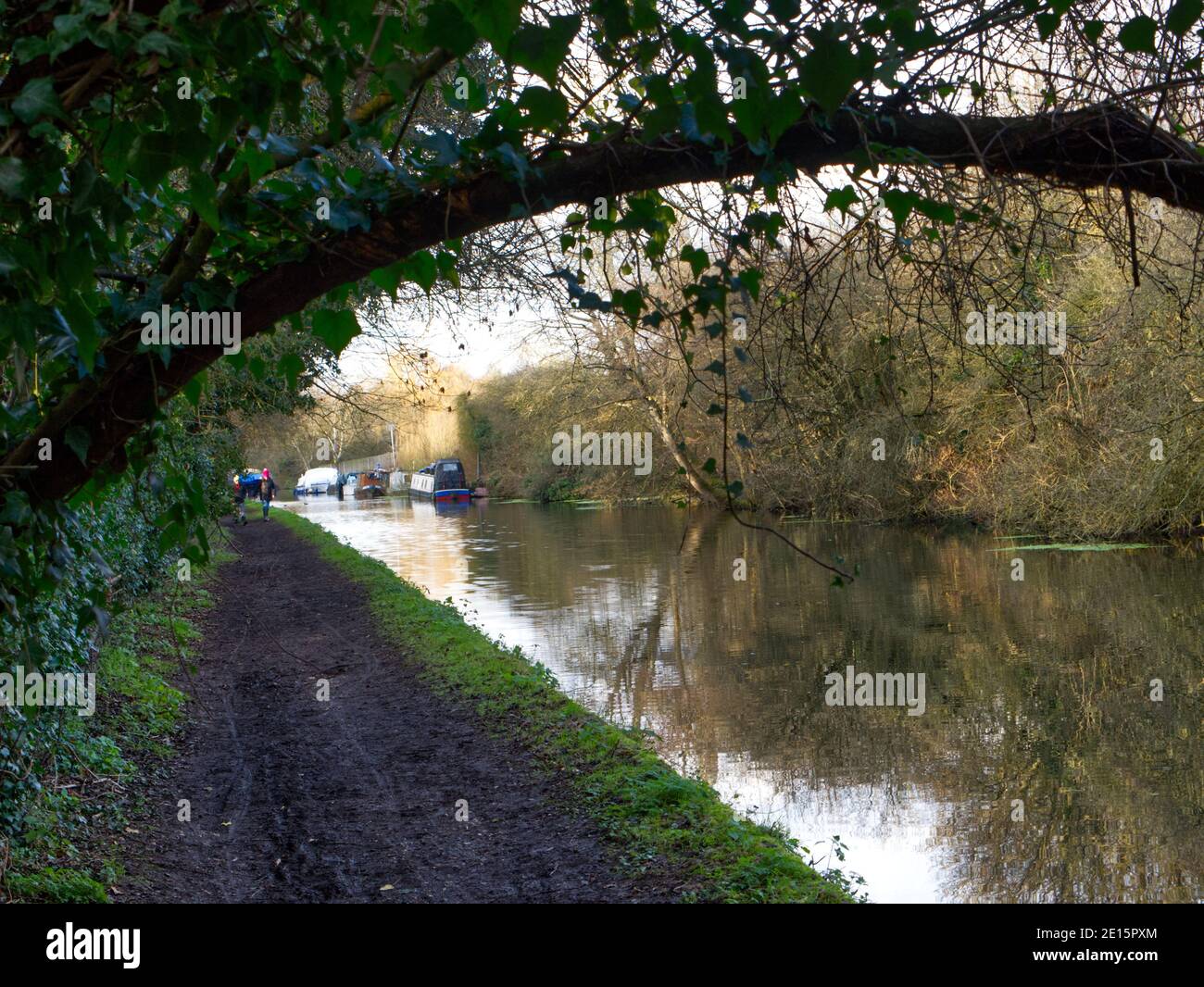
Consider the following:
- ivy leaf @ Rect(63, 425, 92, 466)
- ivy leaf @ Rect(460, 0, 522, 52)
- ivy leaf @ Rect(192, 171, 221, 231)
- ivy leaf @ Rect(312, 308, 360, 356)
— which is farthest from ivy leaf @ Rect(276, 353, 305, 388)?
ivy leaf @ Rect(460, 0, 522, 52)

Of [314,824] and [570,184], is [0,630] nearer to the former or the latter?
[570,184]

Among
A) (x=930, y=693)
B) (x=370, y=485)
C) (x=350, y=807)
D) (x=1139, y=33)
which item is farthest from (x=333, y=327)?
(x=370, y=485)

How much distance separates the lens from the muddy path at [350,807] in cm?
570

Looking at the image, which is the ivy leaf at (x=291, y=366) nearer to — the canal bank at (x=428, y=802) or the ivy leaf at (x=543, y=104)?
the ivy leaf at (x=543, y=104)

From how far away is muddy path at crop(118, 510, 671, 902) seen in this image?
5.70m

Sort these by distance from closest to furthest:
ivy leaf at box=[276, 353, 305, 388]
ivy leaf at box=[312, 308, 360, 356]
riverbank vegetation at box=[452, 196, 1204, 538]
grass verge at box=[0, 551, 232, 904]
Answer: ivy leaf at box=[312, 308, 360, 356], ivy leaf at box=[276, 353, 305, 388], grass verge at box=[0, 551, 232, 904], riverbank vegetation at box=[452, 196, 1204, 538]

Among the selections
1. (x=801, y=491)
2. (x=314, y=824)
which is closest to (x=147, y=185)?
(x=314, y=824)

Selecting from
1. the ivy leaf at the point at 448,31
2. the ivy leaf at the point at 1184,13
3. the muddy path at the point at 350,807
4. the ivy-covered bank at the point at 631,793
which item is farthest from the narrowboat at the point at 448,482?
the ivy leaf at the point at 1184,13

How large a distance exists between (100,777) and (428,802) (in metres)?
2.07

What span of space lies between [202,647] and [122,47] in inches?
461

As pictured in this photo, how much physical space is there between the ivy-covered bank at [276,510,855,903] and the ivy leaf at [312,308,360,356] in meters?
3.30

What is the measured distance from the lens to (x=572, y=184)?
347 centimetres

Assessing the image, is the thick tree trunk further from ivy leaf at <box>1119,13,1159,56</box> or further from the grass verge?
the grass verge
